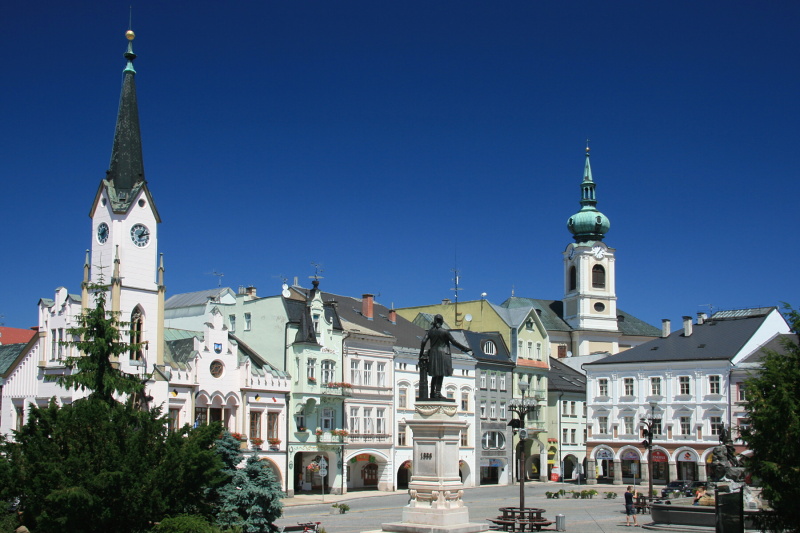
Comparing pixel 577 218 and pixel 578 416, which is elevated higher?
pixel 577 218

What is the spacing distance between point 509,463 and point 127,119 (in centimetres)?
3836

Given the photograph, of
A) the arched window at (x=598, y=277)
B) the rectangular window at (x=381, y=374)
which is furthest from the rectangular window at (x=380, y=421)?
the arched window at (x=598, y=277)

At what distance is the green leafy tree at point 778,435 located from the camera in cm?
2539

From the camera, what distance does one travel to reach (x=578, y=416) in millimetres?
82500

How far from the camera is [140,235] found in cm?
5050

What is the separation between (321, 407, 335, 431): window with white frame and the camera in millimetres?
58894

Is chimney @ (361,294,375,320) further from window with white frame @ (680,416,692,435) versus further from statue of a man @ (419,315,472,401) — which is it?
statue of a man @ (419,315,472,401)

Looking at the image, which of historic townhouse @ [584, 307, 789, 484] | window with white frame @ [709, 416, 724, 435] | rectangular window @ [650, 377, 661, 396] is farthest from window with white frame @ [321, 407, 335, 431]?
window with white frame @ [709, 416, 724, 435]

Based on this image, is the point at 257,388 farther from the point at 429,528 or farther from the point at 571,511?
the point at 429,528

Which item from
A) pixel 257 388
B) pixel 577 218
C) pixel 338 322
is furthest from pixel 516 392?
pixel 577 218

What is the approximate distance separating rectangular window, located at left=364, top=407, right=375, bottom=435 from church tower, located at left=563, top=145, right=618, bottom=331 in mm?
55653

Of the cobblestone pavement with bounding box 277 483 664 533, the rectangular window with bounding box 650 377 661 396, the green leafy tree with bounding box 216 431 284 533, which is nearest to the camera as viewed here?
the green leafy tree with bounding box 216 431 284 533

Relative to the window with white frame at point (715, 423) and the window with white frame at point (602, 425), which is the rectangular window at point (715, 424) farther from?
the window with white frame at point (602, 425)

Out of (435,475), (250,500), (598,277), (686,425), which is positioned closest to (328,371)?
(686,425)
